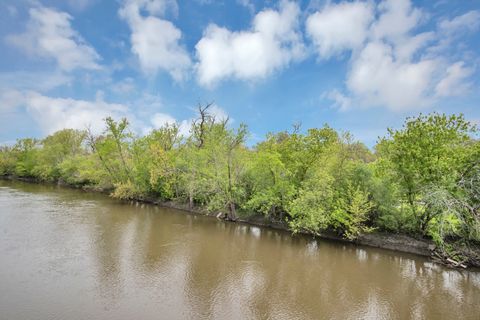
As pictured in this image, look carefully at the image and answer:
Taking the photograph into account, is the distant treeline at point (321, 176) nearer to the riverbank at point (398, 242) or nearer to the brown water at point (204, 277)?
the riverbank at point (398, 242)

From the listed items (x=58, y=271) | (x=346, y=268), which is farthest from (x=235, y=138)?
(x=58, y=271)

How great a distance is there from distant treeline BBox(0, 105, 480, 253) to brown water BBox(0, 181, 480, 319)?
2.91 m

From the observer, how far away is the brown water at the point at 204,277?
39.0 ft

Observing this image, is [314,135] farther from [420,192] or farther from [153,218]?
[153,218]

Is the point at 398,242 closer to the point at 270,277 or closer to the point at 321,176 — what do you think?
the point at 321,176

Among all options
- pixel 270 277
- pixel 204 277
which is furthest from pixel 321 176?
pixel 204 277

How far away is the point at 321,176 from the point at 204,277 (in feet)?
46.8

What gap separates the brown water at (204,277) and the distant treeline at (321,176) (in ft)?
9.56

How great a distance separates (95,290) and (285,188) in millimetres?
18664

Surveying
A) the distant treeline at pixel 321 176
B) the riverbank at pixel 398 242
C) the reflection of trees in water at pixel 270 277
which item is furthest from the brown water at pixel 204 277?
the distant treeline at pixel 321 176

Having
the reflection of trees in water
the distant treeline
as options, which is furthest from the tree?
the reflection of trees in water

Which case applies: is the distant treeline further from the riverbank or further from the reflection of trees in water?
the reflection of trees in water

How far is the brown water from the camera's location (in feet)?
39.0

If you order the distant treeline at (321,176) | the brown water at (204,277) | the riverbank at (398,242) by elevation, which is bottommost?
the brown water at (204,277)
